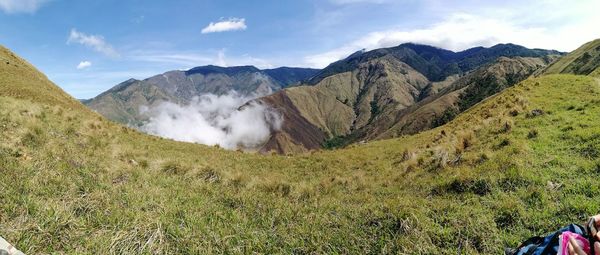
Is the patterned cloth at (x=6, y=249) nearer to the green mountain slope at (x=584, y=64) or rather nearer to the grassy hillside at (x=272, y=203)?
the grassy hillside at (x=272, y=203)

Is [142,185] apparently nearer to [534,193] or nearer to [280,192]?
[280,192]

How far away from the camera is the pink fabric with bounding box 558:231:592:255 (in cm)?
415

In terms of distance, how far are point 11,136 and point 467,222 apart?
14.7 meters

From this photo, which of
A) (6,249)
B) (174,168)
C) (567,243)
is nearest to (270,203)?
(174,168)

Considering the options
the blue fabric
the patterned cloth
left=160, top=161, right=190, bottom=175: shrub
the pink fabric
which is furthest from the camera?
left=160, top=161, right=190, bottom=175: shrub

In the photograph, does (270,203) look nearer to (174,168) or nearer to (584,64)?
(174,168)

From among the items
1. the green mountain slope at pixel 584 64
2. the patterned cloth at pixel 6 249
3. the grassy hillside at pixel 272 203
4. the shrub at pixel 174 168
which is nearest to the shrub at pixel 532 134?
the grassy hillside at pixel 272 203

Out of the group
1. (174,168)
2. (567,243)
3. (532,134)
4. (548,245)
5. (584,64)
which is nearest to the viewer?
(567,243)

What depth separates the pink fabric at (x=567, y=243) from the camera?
13.6 feet

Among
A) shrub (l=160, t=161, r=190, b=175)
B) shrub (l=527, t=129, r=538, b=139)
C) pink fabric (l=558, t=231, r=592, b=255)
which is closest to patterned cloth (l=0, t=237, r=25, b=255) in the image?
pink fabric (l=558, t=231, r=592, b=255)

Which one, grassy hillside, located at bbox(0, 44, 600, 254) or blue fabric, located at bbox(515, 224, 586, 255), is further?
grassy hillside, located at bbox(0, 44, 600, 254)

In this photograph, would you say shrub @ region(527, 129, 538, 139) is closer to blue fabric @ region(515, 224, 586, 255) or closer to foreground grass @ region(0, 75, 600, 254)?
foreground grass @ region(0, 75, 600, 254)

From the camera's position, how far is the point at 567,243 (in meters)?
4.23

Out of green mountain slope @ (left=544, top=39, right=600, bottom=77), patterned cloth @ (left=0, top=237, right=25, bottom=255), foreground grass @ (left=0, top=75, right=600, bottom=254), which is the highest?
green mountain slope @ (left=544, top=39, right=600, bottom=77)
